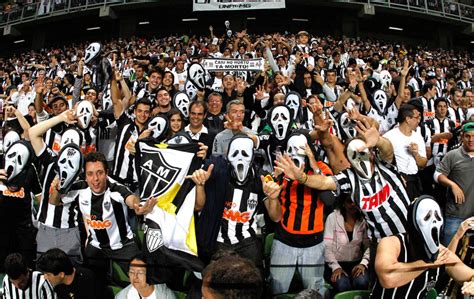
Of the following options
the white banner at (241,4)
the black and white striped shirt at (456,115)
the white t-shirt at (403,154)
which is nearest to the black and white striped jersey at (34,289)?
the white t-shirt at (403,154)

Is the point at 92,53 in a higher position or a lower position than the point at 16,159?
higher

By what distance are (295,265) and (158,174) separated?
146 centimetres

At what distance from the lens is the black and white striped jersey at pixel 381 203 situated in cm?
398

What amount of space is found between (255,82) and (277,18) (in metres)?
21.5

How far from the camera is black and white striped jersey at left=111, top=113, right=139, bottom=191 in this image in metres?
5.85

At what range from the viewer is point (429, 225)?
3199 mm

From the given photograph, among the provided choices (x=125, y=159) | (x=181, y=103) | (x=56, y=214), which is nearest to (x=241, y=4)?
(x=181, y=103)

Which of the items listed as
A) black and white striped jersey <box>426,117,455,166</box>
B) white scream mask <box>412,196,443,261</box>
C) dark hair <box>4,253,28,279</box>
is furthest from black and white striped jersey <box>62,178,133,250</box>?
black and white striped jersey <box>426,117,455,166</box>

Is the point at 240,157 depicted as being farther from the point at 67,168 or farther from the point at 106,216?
the point at 67,168

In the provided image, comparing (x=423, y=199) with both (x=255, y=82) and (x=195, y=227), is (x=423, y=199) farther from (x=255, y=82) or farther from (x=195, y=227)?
(x=255, y=82)

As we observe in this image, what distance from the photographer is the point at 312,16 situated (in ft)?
94.4

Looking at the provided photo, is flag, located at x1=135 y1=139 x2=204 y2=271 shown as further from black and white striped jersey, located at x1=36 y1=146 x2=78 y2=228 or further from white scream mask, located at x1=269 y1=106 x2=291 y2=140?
white scream mask, located at x1=269 y1=106 x2=291 y2=140

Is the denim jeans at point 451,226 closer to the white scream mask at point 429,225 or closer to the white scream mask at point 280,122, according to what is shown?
the white scream mask at point 280,122

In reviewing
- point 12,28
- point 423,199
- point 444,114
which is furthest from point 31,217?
point 12,28
